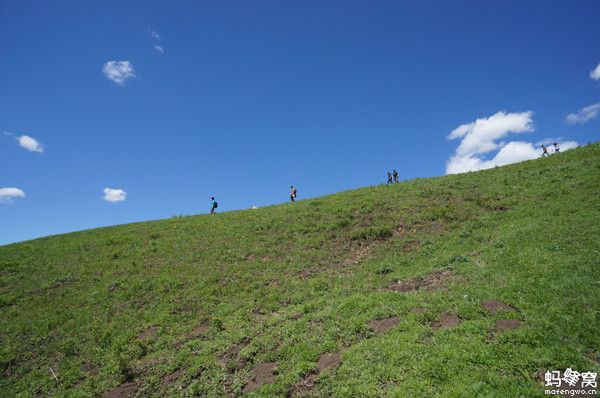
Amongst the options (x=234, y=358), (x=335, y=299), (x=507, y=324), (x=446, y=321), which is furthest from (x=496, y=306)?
(x=234, y=358)

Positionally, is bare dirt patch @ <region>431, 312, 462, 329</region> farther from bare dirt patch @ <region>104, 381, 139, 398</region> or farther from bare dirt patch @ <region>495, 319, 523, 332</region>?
bare dirt patch @ <region>104, 381, 139, 398</region>

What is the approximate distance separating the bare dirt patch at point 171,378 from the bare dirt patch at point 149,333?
3.60 metres

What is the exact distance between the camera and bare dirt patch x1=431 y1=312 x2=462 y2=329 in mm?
12000

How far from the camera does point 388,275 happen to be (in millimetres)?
18578

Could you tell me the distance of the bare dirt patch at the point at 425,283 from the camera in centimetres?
1587

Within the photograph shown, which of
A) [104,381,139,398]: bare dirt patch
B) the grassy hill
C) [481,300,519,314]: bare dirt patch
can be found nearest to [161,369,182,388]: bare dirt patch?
the grassy hill

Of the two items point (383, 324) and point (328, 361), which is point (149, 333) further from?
point (383, 324)

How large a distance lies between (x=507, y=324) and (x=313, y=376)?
6.19 meters

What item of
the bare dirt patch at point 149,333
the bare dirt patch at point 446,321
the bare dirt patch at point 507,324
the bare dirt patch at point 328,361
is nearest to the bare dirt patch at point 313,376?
the bare dirt patch at point 328,361

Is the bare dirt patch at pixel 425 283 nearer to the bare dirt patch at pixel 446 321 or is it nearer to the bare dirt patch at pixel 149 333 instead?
the bare dirt patch at pixel 446 321

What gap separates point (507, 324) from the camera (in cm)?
1119

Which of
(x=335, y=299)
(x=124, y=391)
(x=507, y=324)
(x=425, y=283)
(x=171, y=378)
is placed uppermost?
(x=425, y=283)

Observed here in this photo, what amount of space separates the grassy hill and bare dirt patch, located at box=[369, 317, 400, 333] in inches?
3.2

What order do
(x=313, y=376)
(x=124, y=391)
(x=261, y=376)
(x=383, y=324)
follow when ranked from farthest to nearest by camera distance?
(x=124, y=391) < (x=383, y=324) < (x=261, y=376) < (x=313, y=376)
